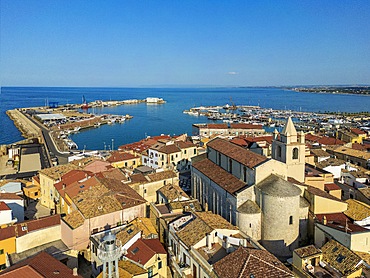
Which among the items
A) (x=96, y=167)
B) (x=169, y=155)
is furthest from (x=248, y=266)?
(x=169, y=155)

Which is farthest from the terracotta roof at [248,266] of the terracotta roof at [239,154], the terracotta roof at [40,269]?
the terracotta roof at [239,154]

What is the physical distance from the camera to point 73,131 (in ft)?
253

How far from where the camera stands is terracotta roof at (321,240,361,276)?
44.7 feet

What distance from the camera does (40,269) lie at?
1239cm

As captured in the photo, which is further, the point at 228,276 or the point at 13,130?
the point at 13,130

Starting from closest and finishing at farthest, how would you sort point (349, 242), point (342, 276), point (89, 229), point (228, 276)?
point (228, 276), point (342, 276), point (349, 242), point (89, 229)

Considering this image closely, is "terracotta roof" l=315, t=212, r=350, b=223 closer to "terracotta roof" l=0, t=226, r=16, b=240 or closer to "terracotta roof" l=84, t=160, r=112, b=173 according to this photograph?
"terracotta roof" l=0, t=226, r=16, b=240

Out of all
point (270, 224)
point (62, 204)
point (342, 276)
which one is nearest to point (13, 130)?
point (62, 204)

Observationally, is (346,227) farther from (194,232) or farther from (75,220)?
(75,220)

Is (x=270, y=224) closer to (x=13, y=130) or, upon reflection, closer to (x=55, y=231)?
(x=55, y=231)

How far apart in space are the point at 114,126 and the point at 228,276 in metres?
79.7

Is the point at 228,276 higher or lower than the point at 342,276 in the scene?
higher

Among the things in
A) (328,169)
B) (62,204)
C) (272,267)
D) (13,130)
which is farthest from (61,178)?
(13,130)

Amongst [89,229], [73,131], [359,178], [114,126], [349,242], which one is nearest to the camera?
[349,242]
